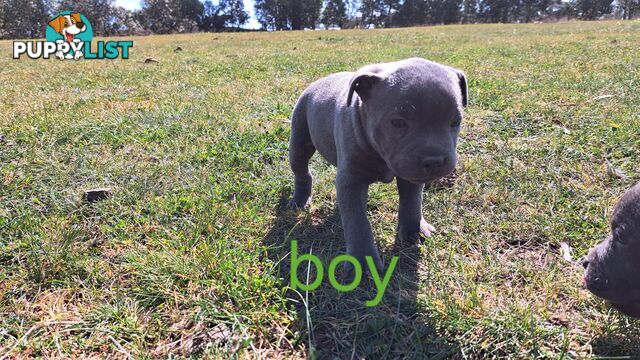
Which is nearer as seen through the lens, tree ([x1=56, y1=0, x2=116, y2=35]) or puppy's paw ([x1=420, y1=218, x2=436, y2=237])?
puppy's paw ([x1=420, y1=218, x2=436, y2=237])

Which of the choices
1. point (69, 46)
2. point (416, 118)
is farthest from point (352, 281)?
point (69, 46)

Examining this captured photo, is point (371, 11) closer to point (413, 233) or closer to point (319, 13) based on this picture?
point (319, 13)

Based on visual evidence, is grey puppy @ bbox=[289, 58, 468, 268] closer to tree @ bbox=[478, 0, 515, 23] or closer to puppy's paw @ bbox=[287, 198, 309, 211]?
puppy's paw @ bbox=[287, 198, 309, 211]

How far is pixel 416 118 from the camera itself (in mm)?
2609

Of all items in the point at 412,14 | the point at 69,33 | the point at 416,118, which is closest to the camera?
the point at 416,118

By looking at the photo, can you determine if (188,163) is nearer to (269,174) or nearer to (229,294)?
(269,174)

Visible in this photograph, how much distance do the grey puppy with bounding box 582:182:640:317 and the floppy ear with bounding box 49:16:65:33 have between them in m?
23.5

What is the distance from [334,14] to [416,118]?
80.2 meters

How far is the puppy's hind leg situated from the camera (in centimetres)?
420

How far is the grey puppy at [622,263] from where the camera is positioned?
2.13 meters

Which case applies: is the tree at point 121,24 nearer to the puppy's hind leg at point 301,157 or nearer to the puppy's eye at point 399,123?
the puppy's hind leg at point 301,157

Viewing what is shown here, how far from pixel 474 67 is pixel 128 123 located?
316 inches

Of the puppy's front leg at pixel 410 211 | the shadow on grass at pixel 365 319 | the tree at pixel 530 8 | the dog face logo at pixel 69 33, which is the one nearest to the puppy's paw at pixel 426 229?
the puppy's front leg at pixel 410 211

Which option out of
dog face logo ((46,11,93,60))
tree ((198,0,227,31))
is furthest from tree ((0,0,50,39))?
dog face logo ((46,11,93,60))
